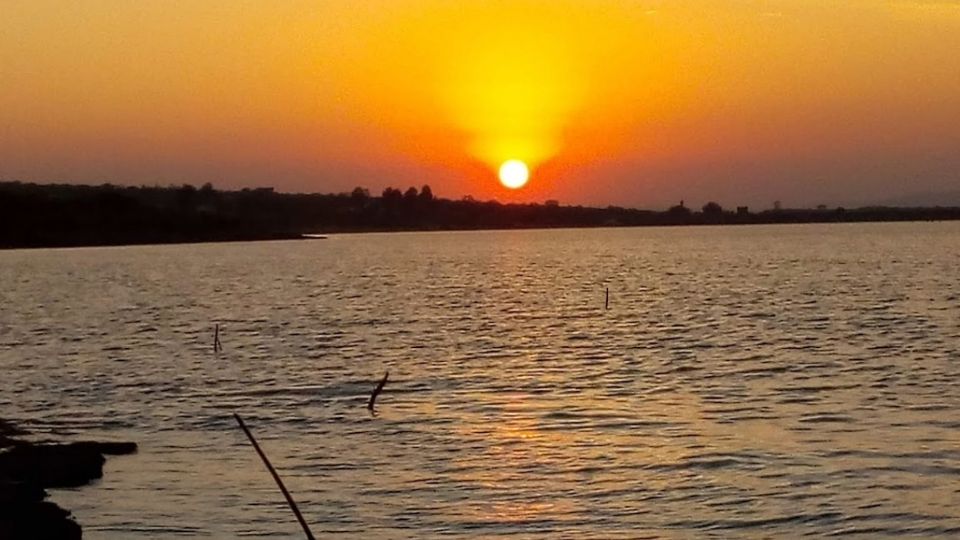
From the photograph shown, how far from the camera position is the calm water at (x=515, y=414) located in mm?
26297

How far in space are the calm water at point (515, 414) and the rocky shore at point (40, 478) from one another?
481mm

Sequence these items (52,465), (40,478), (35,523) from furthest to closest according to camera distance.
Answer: (52,465)
(40,478)
(35,523)

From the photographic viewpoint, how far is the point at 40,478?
27.0 meters

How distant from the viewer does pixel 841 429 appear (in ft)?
119

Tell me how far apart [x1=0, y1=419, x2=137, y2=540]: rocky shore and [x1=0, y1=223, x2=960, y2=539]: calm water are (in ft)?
1.58

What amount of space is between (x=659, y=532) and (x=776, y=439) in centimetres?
1084

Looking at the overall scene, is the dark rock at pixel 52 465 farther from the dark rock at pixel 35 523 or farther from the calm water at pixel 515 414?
the dark rock at pixel 35 523

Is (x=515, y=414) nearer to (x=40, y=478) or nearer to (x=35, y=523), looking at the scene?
(x=40, y=478)

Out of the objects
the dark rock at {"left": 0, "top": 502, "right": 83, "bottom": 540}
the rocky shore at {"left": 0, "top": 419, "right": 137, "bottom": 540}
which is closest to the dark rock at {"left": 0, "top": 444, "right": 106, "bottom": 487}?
the rocky shore at {"left": 0, "top": 419, "right": 137, "bottom": 540}

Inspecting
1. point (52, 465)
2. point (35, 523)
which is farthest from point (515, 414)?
point (35, 523)

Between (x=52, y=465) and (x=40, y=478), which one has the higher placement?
(x=52, y=465)

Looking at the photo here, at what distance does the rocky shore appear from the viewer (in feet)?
68.7

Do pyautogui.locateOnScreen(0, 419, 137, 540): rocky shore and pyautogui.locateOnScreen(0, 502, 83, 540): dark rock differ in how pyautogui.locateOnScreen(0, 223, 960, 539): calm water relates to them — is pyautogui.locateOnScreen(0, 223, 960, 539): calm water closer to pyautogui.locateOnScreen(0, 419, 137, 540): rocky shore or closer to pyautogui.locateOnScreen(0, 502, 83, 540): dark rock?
pyautogui.locateOnScreen(0, 419, 137, 540): rocky shore

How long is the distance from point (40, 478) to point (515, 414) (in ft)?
54.9
